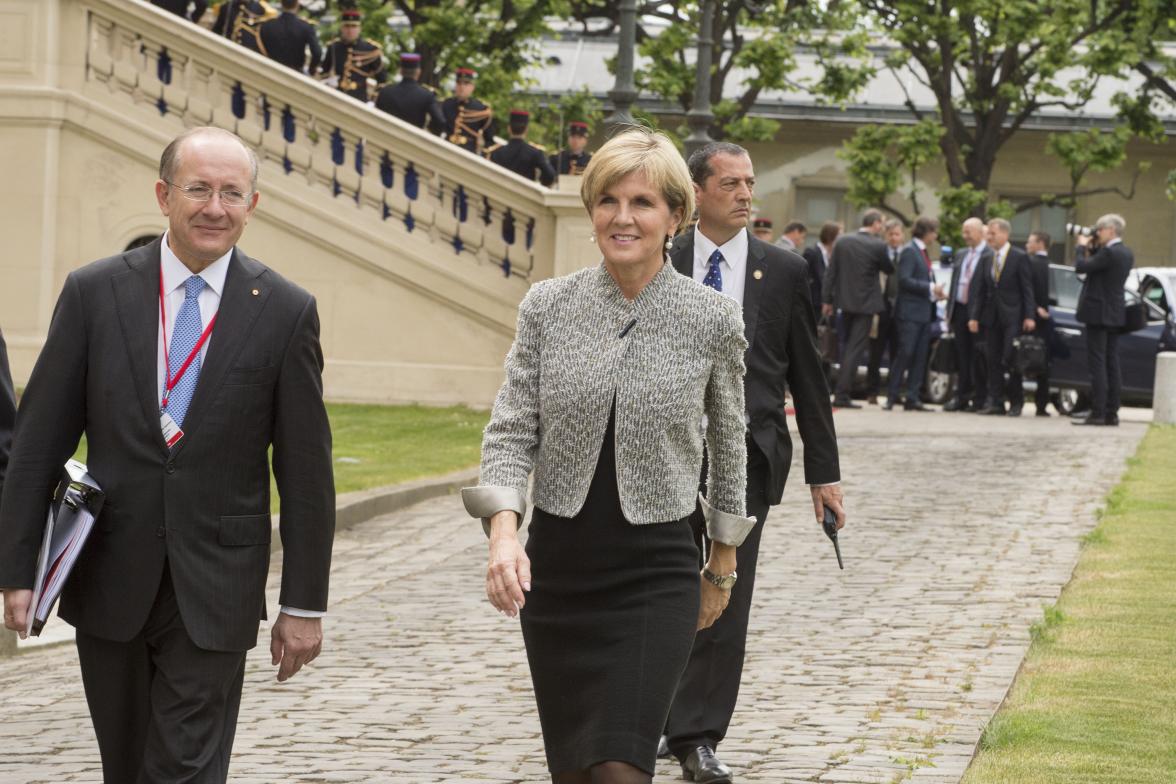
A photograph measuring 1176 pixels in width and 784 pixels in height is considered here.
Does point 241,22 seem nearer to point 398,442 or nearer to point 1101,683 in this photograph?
point 398,442

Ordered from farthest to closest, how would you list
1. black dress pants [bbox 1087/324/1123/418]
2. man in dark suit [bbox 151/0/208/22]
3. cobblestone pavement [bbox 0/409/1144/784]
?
man in dark suit [bbox 151/0/208/22]
black dress pants [bbox 1087/324/1123/418]
cobblestone pavement [bbox 0/409/1144/784]

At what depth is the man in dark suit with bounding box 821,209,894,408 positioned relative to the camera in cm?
2158

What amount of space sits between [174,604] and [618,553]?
969 millimetres

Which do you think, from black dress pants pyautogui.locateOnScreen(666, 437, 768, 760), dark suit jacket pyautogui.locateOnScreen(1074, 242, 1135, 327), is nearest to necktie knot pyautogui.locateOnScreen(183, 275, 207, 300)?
black dress pants pyautogui.locateOnScreen(666, 437, 768, 760)

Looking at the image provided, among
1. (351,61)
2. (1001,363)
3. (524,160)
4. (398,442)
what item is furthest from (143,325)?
(1001,363)

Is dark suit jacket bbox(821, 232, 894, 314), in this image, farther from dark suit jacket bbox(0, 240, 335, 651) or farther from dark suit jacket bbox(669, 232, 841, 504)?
dark suit jacket bbox(0, 240, 335, 651)

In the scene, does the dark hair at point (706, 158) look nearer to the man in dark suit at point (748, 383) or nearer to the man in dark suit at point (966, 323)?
the man in dark suit at point (748, 383)

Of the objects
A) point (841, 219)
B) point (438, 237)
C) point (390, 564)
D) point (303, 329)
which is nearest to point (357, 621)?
point (390, 564)

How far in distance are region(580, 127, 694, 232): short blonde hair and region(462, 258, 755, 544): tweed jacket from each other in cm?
18

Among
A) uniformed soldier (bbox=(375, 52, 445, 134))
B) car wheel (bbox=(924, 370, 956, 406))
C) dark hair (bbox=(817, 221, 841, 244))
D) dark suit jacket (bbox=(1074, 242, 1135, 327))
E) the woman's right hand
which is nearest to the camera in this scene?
the woman's right hand

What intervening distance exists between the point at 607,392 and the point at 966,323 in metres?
17.7

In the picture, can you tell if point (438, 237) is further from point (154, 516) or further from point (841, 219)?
point (841, 219)

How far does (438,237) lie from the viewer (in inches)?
798

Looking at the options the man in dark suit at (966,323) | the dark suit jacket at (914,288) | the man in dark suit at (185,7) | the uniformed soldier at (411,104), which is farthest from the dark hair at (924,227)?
the man in dark suit at (185,7)
